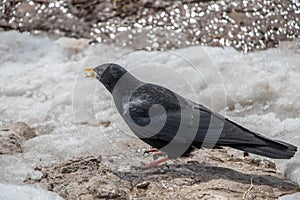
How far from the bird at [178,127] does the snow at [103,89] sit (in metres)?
0.56

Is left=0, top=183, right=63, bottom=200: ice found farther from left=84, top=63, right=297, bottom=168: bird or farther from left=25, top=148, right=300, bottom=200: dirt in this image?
left=84, top=63, right=297, bottom=168: bird

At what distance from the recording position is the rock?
5.91m

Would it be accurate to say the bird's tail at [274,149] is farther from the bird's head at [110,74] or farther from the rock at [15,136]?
the rock at [15,136]

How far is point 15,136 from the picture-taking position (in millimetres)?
6148

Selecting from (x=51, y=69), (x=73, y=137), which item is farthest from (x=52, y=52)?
(x=73, y=137)

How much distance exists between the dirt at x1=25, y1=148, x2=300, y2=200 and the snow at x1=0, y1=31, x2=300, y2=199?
1.01 feet

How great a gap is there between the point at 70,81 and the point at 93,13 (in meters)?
1.78

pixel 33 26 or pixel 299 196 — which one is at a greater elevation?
pixel 33 26

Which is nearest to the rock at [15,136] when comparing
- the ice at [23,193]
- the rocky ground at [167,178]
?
the rocky ground at [167,178]

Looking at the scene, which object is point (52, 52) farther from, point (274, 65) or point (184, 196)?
point (184, 196)

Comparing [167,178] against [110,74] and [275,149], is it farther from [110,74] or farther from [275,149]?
[110,74]

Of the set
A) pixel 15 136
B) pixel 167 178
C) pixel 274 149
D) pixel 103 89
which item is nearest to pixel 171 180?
pixel 167 178

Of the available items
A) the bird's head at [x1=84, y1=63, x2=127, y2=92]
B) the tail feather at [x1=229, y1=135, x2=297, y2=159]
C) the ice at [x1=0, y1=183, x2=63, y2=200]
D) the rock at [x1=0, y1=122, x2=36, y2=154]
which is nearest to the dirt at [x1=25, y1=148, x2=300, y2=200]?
the ice at [x1=0, y1=183, x2=63, y2=200]

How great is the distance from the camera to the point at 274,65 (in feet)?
26.1
